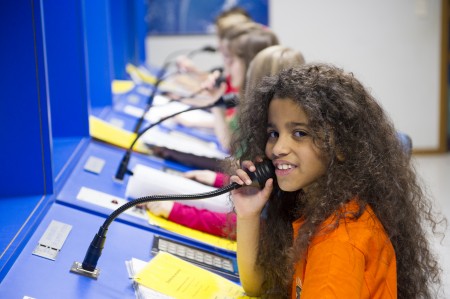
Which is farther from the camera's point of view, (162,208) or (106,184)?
(106,184)

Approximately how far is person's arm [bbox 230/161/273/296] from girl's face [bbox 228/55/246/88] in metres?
1.54

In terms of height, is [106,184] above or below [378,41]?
below

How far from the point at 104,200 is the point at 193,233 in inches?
10.5

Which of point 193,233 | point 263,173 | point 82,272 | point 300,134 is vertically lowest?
point 193,233

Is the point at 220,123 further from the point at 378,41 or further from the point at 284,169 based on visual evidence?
the point at 378,41

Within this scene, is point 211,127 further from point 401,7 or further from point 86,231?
point 401,7

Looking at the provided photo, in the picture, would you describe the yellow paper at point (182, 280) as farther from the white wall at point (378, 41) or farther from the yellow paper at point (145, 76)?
the white wall at point (378, 41)

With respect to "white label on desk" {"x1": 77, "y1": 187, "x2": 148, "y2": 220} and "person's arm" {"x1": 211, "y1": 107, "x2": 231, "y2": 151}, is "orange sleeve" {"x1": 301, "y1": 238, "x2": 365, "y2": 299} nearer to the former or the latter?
"white label on desk" {"x1": 77, "y1": 187, "x2": 148, "y2": 220}

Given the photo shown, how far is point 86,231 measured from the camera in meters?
1.59

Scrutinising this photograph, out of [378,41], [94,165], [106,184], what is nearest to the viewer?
[106,184]

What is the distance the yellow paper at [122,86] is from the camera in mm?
3984

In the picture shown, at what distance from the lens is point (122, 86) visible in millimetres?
4207

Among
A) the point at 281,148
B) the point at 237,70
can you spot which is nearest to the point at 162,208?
the point at 281,148

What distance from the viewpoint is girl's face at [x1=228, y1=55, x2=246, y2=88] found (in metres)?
3.04
